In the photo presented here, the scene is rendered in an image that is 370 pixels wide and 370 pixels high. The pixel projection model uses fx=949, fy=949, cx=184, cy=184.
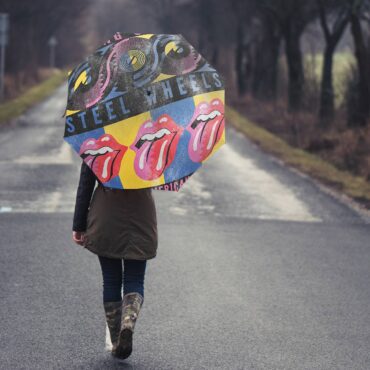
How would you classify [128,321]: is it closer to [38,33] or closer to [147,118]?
[147,118]

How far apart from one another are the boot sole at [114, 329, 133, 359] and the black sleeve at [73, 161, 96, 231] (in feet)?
2.17

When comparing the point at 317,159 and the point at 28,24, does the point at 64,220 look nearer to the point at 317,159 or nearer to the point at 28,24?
the point at 317,159

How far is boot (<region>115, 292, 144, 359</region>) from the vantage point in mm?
5395

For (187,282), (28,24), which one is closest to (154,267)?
(187,282)

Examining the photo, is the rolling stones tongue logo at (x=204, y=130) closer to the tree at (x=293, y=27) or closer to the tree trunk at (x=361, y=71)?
the tree trunk at (x=361, y=71)

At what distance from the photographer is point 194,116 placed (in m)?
5.02

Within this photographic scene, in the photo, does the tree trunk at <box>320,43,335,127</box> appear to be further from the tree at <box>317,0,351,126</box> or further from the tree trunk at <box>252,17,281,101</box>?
the tree trunk at <box>252,17,281,101</box>

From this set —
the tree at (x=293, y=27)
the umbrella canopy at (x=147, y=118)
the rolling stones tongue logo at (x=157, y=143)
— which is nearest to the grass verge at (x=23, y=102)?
the tree at (x=293, y=27)

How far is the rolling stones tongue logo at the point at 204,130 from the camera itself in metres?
5.03

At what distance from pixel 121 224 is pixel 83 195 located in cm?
28

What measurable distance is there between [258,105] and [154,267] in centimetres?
3061

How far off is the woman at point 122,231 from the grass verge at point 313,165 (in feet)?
27.3

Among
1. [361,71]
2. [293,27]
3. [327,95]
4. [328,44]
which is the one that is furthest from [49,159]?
[293,27]

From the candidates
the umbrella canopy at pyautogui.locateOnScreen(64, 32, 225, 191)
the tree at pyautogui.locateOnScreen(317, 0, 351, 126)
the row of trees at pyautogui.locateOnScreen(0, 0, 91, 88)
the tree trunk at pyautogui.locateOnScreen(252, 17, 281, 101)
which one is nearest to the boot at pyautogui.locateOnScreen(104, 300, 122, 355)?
the umbrella canopy at pyautogui.locateOnScreen(64, 32, 225, 191)
